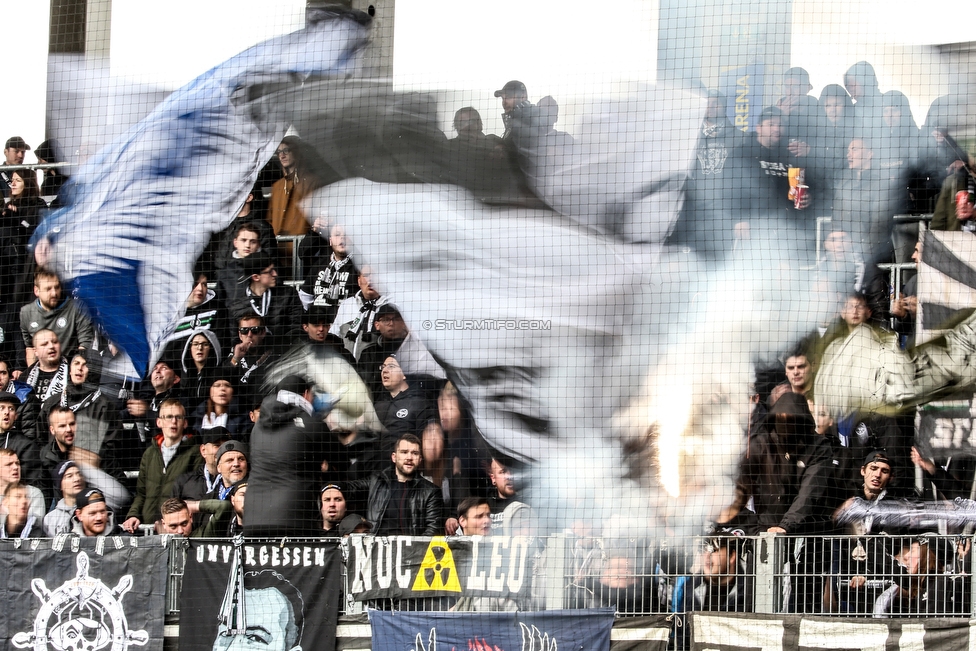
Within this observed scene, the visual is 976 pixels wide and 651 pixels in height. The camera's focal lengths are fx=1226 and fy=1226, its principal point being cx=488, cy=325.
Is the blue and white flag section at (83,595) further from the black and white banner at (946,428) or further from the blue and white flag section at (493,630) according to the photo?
the black and white banner at (946,428)

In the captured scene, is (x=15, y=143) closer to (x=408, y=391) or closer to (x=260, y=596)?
(x=408, y=391)

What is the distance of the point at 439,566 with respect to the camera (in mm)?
8914

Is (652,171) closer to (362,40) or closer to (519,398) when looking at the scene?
(519,398)

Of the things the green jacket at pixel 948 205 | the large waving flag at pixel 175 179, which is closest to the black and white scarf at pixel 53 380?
the large waving flag at pixel 175 179

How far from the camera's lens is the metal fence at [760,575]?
325 inches

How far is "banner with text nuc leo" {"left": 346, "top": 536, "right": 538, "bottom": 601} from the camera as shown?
8734mm

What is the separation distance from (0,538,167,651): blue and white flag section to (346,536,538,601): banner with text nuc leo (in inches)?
65.7

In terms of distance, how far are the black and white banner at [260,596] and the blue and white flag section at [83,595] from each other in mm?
323

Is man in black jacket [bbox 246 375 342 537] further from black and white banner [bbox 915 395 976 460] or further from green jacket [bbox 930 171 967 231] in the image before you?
green jacket [bbox 930 171 967 231]

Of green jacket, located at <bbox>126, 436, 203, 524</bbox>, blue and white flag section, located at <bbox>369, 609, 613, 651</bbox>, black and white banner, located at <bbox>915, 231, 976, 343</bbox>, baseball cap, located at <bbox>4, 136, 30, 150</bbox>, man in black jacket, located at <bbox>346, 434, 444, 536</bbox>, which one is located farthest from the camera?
baseball cap, located at <bbox>4, 136, 30, 150</bbox>

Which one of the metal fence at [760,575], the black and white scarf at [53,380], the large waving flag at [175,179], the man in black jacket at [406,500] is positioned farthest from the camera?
the large waving flag at [175,179]

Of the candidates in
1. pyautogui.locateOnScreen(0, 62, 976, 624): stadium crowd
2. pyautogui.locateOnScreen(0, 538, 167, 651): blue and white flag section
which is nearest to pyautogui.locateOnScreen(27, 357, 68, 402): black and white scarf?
pyautogui.locateOnScreen(0, 62, 976, 624): stadium crowd

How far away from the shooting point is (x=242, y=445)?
31.9 ft

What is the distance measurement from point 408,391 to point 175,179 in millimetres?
3182
